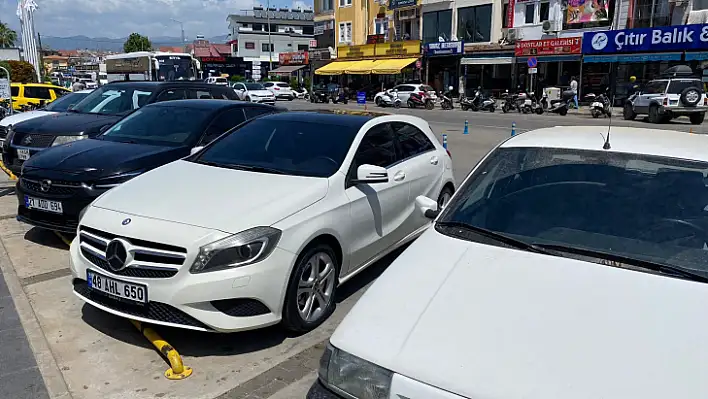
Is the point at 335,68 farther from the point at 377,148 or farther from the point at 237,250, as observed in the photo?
the point at 237,250

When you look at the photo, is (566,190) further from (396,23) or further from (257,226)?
(396,23)

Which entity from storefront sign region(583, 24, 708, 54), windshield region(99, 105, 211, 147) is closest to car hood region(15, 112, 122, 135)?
windshield region(99, 105, 211, 147)

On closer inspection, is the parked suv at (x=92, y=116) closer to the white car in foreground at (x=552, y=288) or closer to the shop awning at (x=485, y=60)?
the white car in foreground at (x=552, y=288)

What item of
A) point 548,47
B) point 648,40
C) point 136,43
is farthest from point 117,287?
point 136,43

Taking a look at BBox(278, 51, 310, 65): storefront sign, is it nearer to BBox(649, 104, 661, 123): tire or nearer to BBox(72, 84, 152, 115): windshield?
BBox(649, 104, 661, 123): tire

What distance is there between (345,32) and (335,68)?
4.92 metres

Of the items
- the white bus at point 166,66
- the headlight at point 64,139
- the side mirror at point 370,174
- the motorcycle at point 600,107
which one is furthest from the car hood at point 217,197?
the white bus at point 166,66

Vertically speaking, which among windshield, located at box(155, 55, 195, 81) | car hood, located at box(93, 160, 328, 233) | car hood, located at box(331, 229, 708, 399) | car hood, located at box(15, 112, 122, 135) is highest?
windshield, located at box(155, 55, 195, 81)

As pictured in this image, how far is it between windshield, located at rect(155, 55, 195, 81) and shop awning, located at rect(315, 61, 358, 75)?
2074cm

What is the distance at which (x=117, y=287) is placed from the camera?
3.81 m

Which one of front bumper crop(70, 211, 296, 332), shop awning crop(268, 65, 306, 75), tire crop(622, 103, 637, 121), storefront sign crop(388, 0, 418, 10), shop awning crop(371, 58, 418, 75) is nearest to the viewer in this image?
front bumper crop(70, 211, 296, 332)

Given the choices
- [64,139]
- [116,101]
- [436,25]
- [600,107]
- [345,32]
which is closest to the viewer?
[64,139]

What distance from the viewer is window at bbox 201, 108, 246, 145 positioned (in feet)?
22.4

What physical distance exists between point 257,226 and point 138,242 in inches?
31.1
